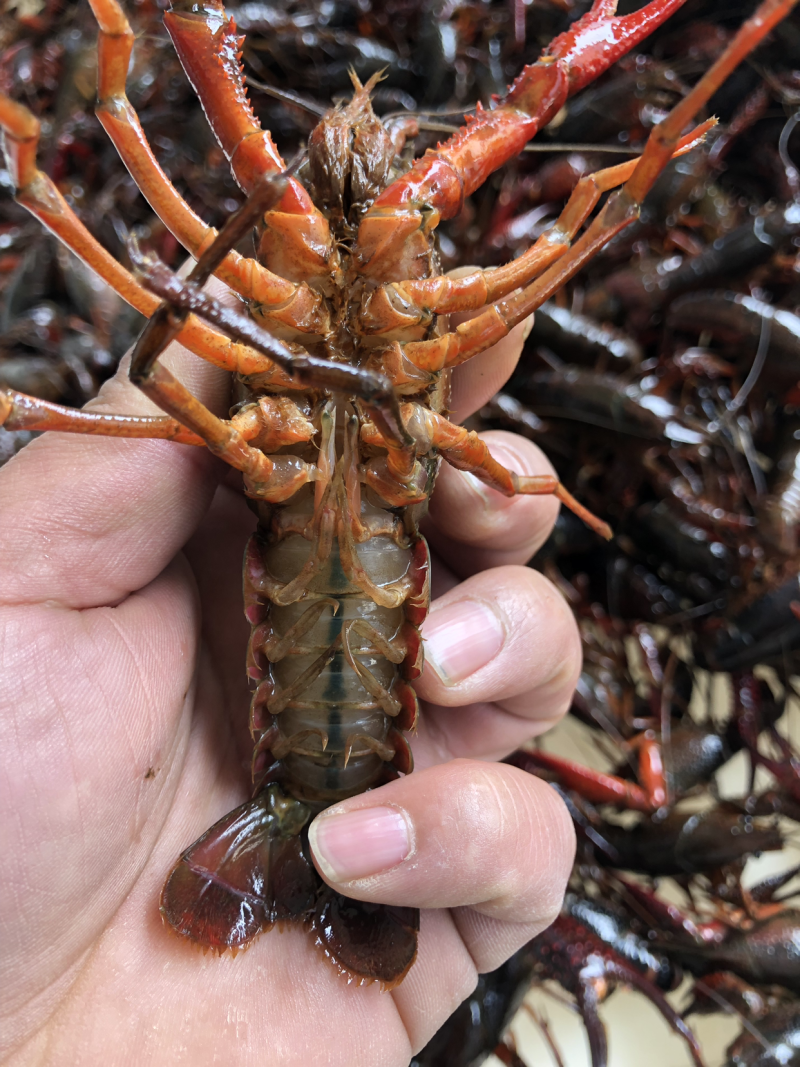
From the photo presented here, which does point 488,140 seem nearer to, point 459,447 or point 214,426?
point 459,447

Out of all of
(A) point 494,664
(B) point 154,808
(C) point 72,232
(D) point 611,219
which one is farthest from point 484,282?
(B) point 154,808

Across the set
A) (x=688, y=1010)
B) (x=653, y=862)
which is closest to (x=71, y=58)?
(x=653, y=862)

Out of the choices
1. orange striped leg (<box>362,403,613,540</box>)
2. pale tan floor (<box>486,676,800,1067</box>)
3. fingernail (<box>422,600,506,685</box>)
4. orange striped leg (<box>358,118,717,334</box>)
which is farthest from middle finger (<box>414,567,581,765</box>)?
pale tan floor (<box>486,676,800,1067</box>)

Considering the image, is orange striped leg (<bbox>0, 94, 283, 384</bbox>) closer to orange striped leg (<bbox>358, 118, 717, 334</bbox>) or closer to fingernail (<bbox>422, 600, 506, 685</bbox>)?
orange striped leg (<bbox>358, 118, 717, 334</bbox>)

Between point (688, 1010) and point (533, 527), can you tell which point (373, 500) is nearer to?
point (533, 527)

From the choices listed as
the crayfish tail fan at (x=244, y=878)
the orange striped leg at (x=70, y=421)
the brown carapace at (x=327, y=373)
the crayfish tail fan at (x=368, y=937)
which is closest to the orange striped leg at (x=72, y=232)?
the brown carapace at (x=327, y=373)

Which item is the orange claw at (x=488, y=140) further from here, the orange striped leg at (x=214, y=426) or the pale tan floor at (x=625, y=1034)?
the pale tan floor at (x=625, y=1034)
